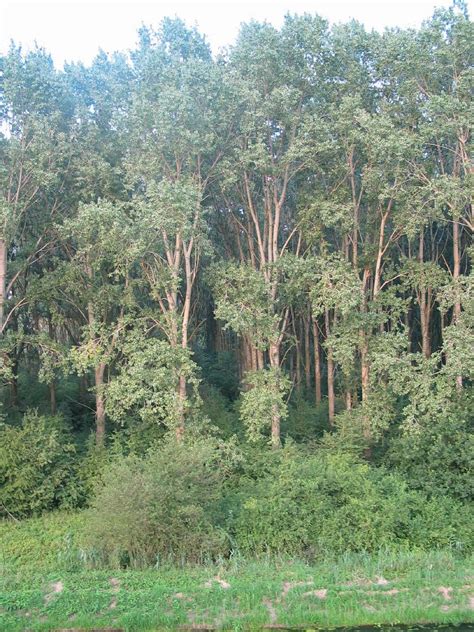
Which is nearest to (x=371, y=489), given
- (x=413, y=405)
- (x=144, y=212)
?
(x=413, y=405)

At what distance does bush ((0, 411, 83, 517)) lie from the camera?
15.3 m

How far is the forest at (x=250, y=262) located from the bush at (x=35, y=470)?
59mm

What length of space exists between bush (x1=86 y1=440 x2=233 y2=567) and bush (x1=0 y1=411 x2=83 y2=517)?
3.52m

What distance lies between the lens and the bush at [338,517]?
40.8 ft

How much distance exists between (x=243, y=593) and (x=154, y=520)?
94.4 inches

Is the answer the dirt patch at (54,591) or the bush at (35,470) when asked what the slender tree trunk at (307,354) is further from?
the dirt patch at (54,591)

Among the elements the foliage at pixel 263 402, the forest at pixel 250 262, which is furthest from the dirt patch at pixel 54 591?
the foliage at pixel 263 402

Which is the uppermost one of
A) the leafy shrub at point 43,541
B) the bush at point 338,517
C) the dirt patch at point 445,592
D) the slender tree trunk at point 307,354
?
the slender tree trunk at point 307,354

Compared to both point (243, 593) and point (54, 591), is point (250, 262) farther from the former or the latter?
point (54, 591)

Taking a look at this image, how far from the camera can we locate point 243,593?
10352 mm

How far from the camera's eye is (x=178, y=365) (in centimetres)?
1644

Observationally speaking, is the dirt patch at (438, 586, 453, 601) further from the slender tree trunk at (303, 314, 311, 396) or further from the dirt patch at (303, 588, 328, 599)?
the slender tree trunk at (303, 314, 311, 396)

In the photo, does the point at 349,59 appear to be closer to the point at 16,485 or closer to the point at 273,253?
the point at 273,253

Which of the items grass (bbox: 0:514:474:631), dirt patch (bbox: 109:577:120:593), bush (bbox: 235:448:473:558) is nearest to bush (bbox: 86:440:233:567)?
grass (bbox: 0:514:474:631)
